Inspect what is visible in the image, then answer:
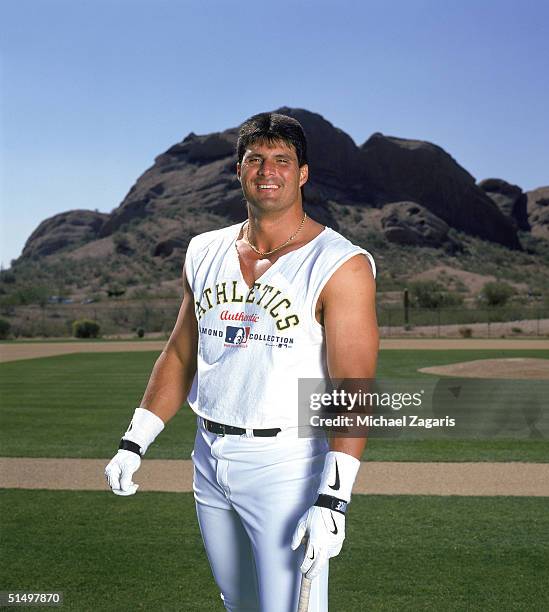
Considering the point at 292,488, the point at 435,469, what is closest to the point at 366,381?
the point at 292,488

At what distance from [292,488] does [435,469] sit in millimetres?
7617

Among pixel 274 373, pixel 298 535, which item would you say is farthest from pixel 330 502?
pixel 274 373

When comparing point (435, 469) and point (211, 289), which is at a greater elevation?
point (211, 289)

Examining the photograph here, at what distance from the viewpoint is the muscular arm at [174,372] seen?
4.02 m

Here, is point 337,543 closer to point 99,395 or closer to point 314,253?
point 314,253

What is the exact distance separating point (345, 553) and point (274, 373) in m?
4.14

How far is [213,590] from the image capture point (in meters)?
6.35

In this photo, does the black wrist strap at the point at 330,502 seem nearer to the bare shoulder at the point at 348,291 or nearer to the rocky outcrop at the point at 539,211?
the bare shoulder at the point at 348,291

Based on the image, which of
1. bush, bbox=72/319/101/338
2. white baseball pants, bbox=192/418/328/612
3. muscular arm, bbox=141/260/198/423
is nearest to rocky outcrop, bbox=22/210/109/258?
bush, bbox=72/319/101/338

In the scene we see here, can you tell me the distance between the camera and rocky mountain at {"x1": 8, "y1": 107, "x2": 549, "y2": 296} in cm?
10919

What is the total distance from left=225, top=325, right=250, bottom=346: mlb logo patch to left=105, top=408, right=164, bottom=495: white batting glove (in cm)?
58

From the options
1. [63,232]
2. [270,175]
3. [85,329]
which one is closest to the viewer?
[270,175]

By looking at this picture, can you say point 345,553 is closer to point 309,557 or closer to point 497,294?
point 309,557

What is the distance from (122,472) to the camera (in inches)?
152
